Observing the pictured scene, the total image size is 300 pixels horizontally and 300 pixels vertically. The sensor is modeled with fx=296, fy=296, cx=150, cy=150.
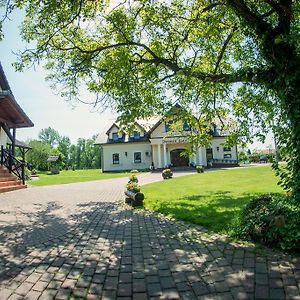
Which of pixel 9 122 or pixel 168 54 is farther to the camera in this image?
pixel 9 122

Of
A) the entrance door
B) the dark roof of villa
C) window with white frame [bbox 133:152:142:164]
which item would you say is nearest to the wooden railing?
the dark roof of villa

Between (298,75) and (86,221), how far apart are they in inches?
238

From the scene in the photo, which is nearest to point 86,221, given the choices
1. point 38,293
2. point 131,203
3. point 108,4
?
point 131,203

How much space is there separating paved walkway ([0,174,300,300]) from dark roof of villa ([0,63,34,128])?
451 inches

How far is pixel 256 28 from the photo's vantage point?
6648mm

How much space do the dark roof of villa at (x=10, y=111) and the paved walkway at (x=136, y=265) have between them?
37.6ft

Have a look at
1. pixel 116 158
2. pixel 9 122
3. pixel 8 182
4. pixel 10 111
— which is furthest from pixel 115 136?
pixel 8 182

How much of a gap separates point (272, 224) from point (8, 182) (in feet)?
47.2

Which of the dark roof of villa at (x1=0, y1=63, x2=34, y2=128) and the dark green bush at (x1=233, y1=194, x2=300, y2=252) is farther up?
the dark roof of villa at (x1=0, y1=63, x2=34, y2=128)

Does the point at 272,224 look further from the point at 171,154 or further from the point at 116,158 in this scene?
the point at 116,158

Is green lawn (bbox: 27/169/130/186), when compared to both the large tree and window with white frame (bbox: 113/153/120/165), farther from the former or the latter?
the large tree

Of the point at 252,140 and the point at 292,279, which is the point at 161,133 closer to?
the point at 252,140

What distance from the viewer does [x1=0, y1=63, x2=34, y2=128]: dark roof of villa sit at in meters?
16.6

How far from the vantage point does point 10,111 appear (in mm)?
18438
